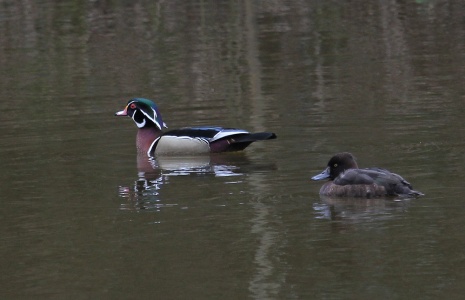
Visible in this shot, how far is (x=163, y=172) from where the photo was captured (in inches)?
605

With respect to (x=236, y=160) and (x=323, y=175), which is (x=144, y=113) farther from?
(x=323, y=175)

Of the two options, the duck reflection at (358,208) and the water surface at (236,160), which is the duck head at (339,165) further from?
the duck reflection at (358,208)

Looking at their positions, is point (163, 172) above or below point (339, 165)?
below

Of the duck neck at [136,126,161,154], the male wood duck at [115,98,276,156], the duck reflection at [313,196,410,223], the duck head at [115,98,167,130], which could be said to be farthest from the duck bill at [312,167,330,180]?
the duck head at [115,98,167,130]

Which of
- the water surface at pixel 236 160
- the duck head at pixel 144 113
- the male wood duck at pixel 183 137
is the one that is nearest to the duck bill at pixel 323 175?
the water surface at pixel 236 160

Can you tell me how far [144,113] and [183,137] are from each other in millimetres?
Result: 1113

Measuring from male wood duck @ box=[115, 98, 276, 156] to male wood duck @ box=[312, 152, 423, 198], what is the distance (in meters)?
3.13

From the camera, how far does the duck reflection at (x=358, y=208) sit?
11720 mm

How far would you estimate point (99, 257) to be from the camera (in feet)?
35.0

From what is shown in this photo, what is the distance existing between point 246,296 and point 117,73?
51.3 feet

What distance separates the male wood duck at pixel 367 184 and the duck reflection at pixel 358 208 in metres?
0.07

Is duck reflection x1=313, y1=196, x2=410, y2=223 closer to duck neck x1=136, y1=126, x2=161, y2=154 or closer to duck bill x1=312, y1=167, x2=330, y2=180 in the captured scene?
duck bill x1=312, y1=167, x2=330, y2=180

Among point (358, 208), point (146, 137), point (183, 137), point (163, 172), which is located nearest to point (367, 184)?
point (358, 208)

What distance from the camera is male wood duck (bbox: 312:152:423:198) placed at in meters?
12.4
